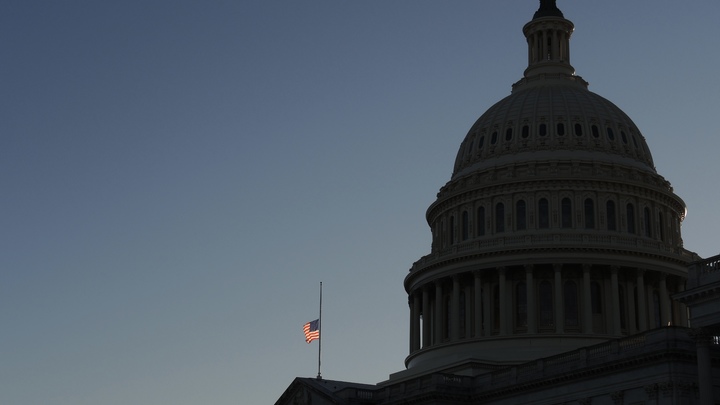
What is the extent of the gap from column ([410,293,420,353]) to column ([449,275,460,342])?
497 centimetres

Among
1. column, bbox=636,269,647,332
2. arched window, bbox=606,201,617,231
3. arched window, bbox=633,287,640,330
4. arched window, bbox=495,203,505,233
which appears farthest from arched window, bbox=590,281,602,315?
arched window, bbox=495,203,505,233

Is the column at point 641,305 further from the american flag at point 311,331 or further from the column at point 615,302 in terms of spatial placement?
the american flag at point 311,331

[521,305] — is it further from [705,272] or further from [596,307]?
[705,272]

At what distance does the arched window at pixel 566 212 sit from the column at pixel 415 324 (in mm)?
14659

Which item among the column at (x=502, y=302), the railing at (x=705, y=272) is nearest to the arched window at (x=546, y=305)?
the column at (x=502, y=302)

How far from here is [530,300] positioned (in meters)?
91.9

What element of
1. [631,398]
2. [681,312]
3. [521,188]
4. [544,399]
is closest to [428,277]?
[521,188]

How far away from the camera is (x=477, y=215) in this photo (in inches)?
3932

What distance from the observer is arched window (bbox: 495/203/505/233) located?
97.7 meters

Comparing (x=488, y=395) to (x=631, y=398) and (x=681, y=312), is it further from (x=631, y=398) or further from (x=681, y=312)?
(x=681, y=312)

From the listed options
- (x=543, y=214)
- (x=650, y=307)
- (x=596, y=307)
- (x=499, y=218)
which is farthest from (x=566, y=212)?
(x=650, y=307)

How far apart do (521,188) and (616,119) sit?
37.9ft

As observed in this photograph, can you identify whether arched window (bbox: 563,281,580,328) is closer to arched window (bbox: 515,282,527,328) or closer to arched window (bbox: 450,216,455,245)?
arched window (bbox: 515,282,527,328)

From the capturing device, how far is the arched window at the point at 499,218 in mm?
97688
